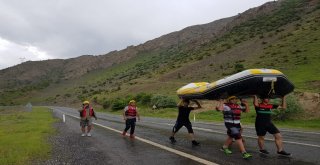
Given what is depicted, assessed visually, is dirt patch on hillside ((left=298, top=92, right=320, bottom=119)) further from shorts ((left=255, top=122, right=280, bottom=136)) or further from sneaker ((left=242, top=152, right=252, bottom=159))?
sneaker ((left=242, top=152, right=252, bottom=159))

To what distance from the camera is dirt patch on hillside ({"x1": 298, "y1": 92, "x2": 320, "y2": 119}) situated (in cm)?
2561

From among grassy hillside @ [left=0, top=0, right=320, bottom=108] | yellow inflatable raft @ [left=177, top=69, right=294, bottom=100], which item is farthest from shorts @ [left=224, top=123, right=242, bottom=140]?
grassy hillside @ [left=0, top=0, right=320, bottom=108]

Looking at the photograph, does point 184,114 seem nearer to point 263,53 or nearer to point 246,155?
point 246,155

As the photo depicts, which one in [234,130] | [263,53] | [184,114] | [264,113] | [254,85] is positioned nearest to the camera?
[234,130]

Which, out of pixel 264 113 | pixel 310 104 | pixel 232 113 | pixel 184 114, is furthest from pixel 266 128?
pixel 310 104

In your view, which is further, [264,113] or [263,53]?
[263,53]

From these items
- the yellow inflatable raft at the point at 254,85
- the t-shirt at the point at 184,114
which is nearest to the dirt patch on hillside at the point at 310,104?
the t-shirt at the point at 184,114

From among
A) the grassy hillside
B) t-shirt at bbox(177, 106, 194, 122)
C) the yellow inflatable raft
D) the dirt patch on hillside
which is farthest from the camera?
the grassy hillside

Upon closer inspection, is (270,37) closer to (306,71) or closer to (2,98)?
(306,71)

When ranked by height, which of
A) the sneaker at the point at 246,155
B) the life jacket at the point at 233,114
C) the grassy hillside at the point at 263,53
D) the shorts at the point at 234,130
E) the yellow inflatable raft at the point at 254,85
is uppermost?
the grassy hillside at the point at 263,53

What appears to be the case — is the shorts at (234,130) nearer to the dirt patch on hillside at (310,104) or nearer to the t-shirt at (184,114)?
the t-shirt at (184,114)

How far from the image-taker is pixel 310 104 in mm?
26828

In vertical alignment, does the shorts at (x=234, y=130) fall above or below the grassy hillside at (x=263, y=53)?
below

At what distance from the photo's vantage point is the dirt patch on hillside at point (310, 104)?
2561cm
